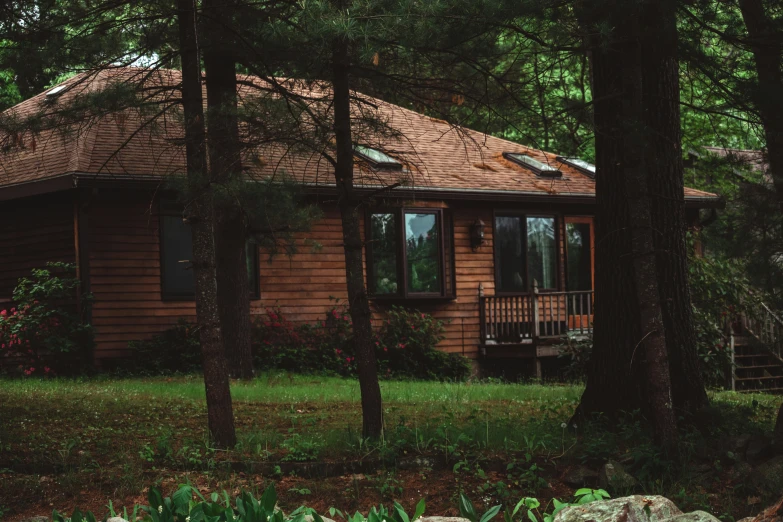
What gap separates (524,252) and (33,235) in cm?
977

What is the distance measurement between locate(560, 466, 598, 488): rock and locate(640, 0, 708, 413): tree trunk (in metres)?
1.82

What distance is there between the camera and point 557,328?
1927cm

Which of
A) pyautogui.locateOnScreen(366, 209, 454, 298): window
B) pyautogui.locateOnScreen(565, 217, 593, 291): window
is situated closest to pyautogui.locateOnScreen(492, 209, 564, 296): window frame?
pyautogui.locateOnScreen(565, 217, 593, 291): window

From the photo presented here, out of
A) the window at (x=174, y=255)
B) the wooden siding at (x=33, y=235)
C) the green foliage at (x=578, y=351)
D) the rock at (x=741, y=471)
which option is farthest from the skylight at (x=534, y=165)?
the rock at (x=741, y=471)

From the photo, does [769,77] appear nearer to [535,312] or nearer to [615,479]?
[615,479]

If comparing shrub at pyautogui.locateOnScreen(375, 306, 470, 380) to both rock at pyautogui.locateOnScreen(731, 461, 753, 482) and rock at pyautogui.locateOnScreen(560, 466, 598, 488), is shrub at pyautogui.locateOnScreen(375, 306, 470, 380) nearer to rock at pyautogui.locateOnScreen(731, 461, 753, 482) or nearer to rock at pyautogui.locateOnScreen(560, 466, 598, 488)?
rock at pyautogui.locateOnScreen(560, 466, 598, 488)

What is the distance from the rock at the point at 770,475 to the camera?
6422 millimetres

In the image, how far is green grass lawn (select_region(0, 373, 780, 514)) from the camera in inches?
265

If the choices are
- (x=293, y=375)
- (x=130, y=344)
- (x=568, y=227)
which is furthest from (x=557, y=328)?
(x=130, y=344)

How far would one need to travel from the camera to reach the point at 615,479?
6.57 m

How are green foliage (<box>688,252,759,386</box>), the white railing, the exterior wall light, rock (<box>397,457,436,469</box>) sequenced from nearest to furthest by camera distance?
rock (<box>397,457,436,469</box>), green foliage (<box>688,252,759,386</box>), the white railing, the exterior wall light

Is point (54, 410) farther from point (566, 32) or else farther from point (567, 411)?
point (566, 32)

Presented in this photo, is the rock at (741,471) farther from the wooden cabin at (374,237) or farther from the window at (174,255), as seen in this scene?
the window at (174,255)

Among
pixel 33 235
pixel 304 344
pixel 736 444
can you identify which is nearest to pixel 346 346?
pixel 304 344
